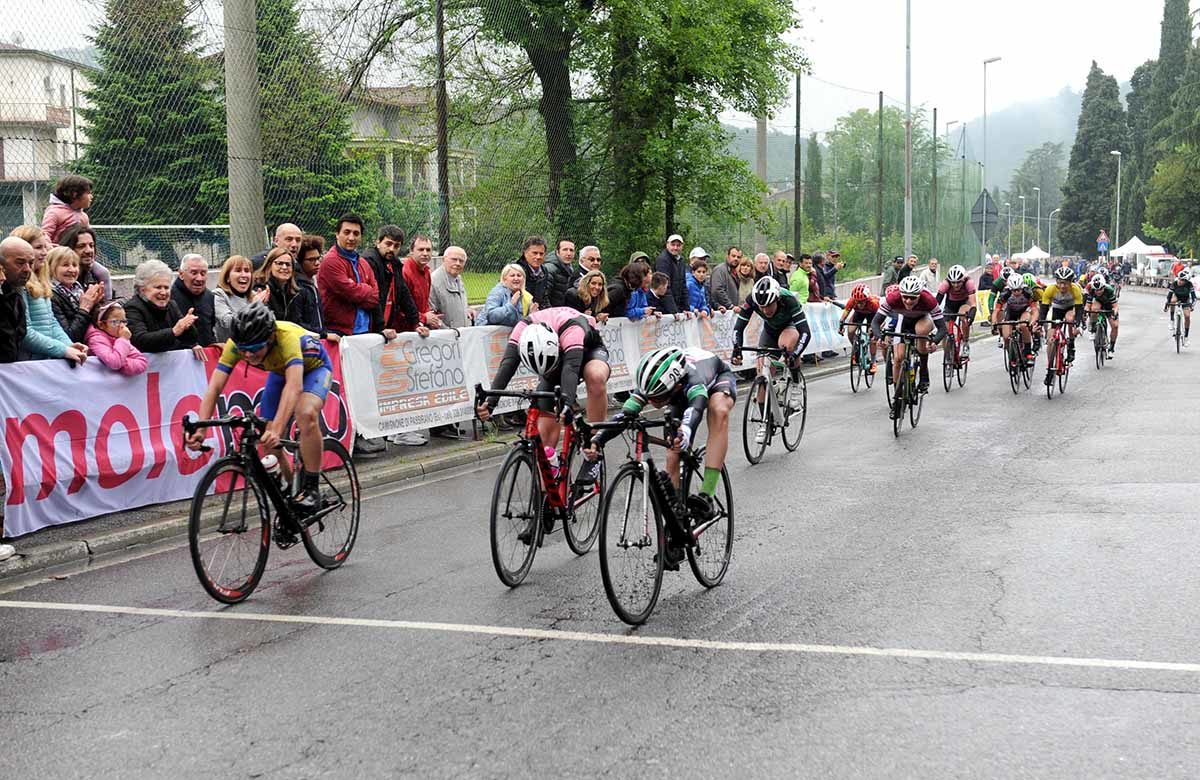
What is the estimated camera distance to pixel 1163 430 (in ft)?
45.2

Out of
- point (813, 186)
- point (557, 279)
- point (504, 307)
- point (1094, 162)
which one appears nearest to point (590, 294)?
point (504, 307)

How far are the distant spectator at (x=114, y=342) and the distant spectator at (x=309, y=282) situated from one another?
71.1 inches

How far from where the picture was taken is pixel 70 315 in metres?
9.16

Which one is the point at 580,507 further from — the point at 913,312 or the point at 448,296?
the point at 913,312

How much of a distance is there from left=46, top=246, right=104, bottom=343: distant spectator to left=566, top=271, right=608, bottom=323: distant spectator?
4.46 m

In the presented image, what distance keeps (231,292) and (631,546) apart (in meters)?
5.36

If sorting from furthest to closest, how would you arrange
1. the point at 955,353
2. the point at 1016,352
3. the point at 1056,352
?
1. the point at 955,353
2. the point at 1016,352
3. the point at 1056,352

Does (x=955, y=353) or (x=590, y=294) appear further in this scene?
(x=955, y=353)

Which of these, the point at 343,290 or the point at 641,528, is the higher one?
the point at 343,290

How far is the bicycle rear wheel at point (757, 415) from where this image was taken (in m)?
12.1

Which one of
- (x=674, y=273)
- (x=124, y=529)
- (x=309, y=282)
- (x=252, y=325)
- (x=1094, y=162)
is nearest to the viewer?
(x=252, y=325)

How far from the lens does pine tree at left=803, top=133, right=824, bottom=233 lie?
1467 inches

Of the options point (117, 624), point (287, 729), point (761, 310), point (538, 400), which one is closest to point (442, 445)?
point (761, 310)

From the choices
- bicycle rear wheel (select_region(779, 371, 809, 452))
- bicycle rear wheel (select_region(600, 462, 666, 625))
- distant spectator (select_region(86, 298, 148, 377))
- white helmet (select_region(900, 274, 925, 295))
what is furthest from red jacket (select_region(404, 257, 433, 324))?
bicycle rear wheel (select_region(600, 462, 666, 625))
